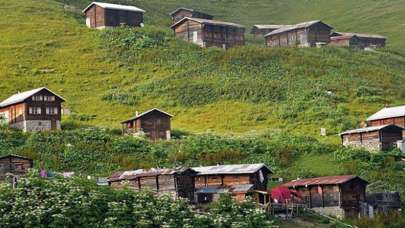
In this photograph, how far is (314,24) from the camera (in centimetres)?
15250

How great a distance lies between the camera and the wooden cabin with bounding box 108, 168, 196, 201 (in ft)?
230

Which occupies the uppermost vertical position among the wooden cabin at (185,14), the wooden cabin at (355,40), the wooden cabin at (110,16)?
the wooden cabin at (185,14)

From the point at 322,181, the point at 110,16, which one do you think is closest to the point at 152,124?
the point at 322,181

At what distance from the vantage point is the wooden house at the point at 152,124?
101 meters

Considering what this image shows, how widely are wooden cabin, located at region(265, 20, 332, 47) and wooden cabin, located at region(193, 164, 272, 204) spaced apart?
3164 inches

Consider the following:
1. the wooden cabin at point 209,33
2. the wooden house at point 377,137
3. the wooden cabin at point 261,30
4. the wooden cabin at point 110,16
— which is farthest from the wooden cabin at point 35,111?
the wooden cabin at point 261,30

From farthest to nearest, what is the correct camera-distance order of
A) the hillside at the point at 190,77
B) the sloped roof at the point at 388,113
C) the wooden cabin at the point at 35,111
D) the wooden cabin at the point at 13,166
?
the hillside at the point at 190,77 < the sloped roof at the point at 388,113 < the wooden cabin at the point at 35,111 < the wooden cabin at the point at 13,166

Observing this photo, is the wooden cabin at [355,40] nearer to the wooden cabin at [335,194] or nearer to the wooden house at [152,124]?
the wooden house at [152,124]

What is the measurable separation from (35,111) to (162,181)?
104ft

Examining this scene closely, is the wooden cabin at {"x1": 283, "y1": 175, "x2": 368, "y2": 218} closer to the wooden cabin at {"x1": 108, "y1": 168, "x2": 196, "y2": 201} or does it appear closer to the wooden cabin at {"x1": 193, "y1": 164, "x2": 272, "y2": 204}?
the wooden cabin at {"x1": 193, "y1": 164, "x2": 272, "y2": 204}

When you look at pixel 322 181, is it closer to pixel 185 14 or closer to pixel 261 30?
pixel 185 14

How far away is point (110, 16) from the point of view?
147 m

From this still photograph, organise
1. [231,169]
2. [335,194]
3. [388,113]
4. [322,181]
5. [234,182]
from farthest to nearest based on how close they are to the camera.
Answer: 1. [388,113]
2. [231,169]
3. [234,182]
4. [322,181]
5. [335,194]

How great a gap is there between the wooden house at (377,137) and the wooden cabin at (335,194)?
19163mm
